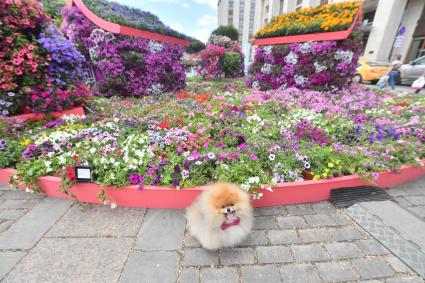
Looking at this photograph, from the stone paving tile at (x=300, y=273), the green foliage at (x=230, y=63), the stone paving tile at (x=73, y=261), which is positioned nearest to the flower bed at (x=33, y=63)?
the stone paving tile at (x=73, y=261)

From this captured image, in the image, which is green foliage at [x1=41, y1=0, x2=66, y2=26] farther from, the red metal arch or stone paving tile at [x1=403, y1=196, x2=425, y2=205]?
stone paving tile at [x1=403, y1=196, x2=425, y2=205]

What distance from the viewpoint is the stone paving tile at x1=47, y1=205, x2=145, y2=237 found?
2.16 meters

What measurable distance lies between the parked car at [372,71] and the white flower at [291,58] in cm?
812

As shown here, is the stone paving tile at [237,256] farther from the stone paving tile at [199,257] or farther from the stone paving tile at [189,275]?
the stone paving tile at [189,275]

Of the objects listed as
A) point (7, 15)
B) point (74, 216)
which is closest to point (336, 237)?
point (74, 216)

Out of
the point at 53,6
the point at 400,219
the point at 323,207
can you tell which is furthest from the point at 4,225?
the point at 53,6

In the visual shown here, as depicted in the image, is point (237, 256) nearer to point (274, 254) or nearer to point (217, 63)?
point (274, 254)

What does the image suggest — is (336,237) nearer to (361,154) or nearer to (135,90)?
(361,154)

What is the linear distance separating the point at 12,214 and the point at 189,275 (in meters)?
2.28

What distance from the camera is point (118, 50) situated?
587 cm

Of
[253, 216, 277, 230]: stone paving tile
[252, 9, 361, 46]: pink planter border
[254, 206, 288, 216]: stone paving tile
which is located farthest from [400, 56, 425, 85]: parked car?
[253, 216, 277, 230]: stone paving tile

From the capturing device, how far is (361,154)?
9.37ft

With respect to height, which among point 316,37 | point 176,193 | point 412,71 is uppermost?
point 316,37

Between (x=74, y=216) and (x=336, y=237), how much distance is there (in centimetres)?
290
